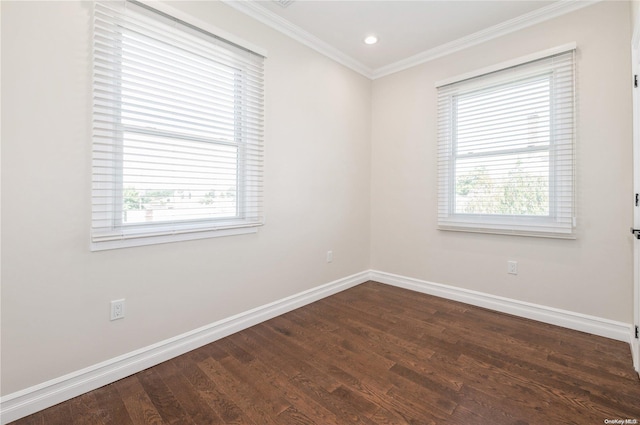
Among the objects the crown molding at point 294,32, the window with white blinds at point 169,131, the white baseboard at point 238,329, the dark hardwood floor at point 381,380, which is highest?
the crown molding at point 294,32

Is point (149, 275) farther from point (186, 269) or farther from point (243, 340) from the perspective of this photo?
point (243, 340)

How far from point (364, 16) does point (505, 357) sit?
10.0 feet

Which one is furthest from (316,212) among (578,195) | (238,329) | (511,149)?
(578,195)

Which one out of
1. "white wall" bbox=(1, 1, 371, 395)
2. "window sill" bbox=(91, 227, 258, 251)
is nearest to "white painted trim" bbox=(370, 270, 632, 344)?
"white wall" bbox=(1, 1, 371, 395)

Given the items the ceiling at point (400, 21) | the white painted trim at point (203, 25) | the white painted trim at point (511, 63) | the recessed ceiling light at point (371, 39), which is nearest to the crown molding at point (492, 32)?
the ceiling at point (400, 21)

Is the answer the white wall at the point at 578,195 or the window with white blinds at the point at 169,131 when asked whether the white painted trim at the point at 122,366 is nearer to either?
the window with white blinds at the point at 169,131

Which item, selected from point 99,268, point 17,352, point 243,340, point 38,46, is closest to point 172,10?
point 38,46

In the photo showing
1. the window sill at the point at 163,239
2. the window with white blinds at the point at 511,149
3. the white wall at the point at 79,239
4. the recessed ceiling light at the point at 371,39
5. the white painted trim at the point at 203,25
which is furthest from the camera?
the recessed ceiling light at the point at 371,39

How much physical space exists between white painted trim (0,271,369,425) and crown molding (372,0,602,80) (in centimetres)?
305

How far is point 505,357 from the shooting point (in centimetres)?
201

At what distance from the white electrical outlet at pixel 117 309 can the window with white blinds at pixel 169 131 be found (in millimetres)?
363

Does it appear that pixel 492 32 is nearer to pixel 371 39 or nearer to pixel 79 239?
pixel 371 39

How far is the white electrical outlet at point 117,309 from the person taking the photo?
5.85ft

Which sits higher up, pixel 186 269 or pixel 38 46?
pixel 38 46
